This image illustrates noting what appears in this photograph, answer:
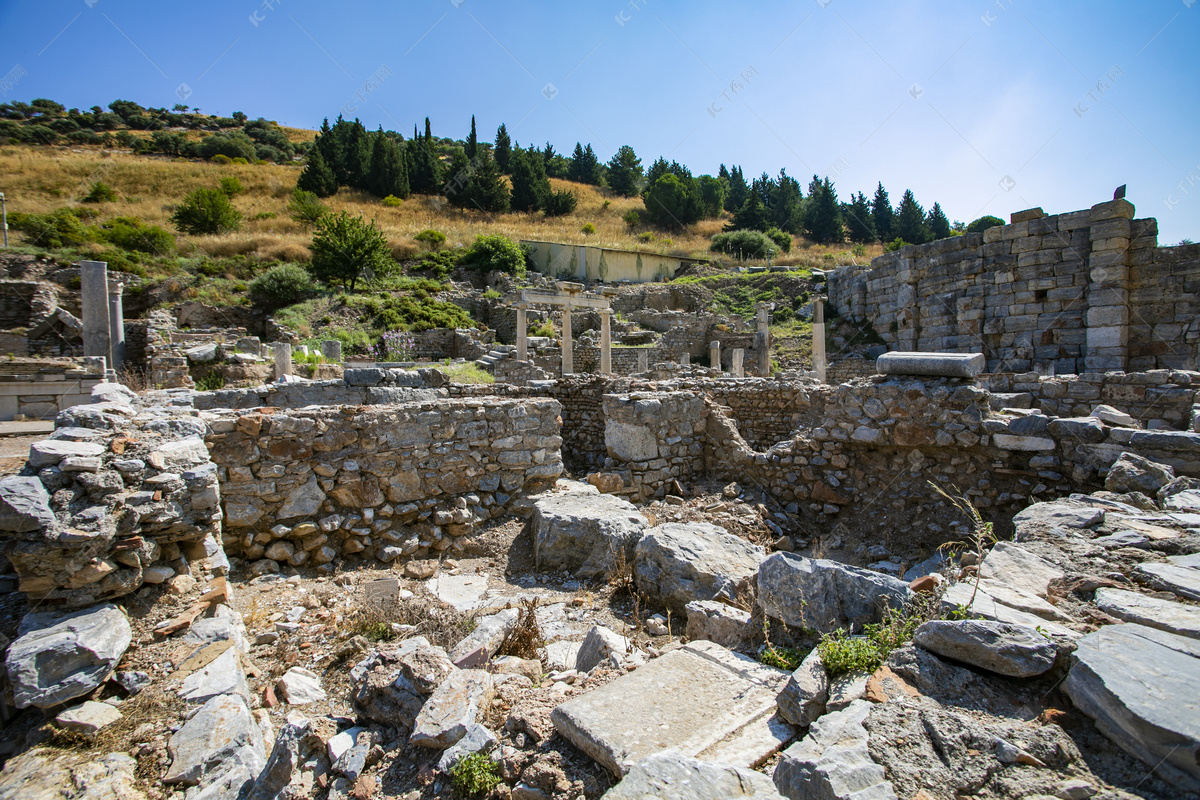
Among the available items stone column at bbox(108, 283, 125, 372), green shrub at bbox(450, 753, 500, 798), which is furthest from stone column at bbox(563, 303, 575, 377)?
green shrub at bbox(450, 753, 500, 798)

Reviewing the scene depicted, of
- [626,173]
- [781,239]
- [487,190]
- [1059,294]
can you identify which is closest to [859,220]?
[781,239]

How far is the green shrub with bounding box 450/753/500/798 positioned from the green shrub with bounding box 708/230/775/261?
4521cm

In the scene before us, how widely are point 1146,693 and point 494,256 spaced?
1383 inches

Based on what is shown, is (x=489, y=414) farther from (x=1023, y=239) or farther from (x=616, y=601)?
(x=1023, y=239)

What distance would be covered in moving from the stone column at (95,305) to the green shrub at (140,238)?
1489 cm

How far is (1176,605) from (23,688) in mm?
5444

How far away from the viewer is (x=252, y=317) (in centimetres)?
2630

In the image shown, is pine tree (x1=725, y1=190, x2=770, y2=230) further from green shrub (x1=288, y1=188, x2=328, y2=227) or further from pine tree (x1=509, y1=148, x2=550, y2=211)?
green shrub (x1=288, y1=188, x2=328, y2=227)

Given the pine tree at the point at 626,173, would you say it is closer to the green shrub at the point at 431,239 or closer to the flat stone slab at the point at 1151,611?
the green shrub at the point at 431,239

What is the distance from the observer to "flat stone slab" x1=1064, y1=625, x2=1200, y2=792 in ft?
5.34

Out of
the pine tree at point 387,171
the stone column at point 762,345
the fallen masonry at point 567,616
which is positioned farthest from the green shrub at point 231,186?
the fallen masonry at point 567,616

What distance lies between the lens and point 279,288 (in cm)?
2642

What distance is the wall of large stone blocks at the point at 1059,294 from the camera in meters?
11.6

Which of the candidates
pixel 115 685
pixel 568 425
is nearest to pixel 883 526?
pixel 568 425
